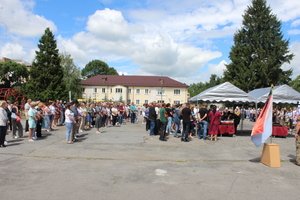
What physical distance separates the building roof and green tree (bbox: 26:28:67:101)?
125 feet

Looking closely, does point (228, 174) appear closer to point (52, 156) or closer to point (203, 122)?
point (52, 156)

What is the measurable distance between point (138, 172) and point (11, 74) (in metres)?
67.9

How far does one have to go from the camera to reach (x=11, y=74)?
72.4 metres

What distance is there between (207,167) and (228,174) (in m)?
1.08

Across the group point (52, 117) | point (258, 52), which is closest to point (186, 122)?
point (52, 117)

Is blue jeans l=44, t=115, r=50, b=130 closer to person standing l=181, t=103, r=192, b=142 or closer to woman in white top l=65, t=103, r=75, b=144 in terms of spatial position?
woman in white top l=65, t=103, r=75, b=144

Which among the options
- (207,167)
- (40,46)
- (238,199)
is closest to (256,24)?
(40,46)

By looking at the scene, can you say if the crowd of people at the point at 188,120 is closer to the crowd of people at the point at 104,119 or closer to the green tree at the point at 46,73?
the crowd of people at the point at 104,119

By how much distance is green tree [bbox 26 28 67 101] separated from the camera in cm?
6087

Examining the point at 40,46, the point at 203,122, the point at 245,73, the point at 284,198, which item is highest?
the point at 40,46

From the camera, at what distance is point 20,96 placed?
37.6 m

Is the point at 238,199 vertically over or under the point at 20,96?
under

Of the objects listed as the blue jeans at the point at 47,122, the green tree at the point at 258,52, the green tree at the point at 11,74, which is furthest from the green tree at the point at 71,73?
the blue jeans at the point at 47,122

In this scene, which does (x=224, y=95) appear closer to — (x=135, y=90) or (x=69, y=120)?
(x=69, y=120)
